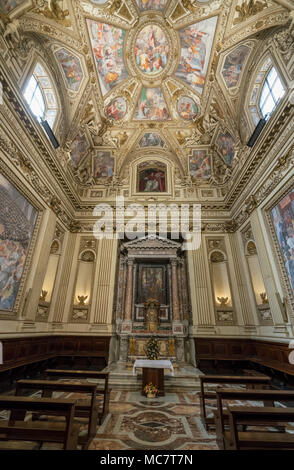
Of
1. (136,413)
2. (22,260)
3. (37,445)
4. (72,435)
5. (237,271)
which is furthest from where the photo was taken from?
(237,271)

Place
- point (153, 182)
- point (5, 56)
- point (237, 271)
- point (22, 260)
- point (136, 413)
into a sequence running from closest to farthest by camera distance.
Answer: point (136, 413) < point (5, 56) < point (22, 260) < point (237, 271) < point (153, 182)

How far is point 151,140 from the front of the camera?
13914 millimetres

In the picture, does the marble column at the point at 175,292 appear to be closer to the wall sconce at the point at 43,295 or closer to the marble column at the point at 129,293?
the marble column at the point at 129,293

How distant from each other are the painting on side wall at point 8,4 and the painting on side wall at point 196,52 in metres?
7.15

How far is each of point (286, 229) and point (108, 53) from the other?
1137 cm

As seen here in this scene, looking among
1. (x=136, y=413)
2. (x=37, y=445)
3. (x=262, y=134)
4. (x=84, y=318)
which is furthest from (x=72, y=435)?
(x=262, y=134)

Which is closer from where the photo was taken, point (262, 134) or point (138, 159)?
point (262, 134)

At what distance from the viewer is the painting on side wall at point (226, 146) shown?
11484 millimetres

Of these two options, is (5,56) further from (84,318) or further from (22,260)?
(84,318)

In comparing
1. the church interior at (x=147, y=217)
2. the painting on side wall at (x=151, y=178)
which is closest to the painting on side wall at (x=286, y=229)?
the church interior at (x=147, y=217)

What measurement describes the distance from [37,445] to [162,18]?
15.0 meters

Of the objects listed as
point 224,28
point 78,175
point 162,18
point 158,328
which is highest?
point 162,18

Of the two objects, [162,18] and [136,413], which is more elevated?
[162,18]

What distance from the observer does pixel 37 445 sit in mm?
3113
